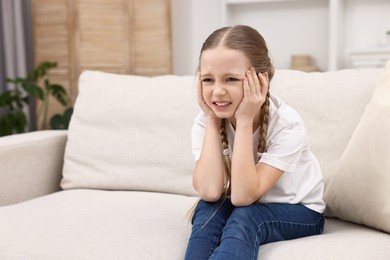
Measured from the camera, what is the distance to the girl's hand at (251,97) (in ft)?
4.93

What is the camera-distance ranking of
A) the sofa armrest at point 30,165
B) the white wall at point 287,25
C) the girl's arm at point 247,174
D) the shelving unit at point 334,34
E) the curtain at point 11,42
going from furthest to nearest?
the curtain at point 11,42
the white wall at point 287,25
the shelving unit at point 334,34
the sofa armrest at point 30,165
the girl's arm at point 247,174

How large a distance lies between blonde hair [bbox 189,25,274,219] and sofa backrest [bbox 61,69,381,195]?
1.17 ft

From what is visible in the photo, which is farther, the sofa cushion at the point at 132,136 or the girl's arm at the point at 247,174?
the sofa cushion at the point at 132,136

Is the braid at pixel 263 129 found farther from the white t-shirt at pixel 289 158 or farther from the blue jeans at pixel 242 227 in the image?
the blue jeans at pixel 242 227

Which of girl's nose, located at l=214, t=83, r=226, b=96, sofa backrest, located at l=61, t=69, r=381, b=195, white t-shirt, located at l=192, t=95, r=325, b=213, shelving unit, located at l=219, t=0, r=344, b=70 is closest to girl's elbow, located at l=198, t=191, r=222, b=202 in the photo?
white t-shirt, located at l=192, t=95, r=325, b=213

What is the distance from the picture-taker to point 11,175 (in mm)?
2092

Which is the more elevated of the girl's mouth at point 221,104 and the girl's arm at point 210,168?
the girl's mouth at point 221,104

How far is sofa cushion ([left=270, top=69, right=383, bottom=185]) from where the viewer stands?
1851 mm

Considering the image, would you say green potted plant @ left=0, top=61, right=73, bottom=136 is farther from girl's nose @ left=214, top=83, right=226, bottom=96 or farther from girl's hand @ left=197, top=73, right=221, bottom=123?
girl's nose @ left=214, top=83, right=226, bottom=96

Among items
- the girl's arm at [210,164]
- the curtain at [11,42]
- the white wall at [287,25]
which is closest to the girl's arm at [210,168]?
the girl's arm at [210,164]

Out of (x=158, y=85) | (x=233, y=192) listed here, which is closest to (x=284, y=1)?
(x=158, y=85)

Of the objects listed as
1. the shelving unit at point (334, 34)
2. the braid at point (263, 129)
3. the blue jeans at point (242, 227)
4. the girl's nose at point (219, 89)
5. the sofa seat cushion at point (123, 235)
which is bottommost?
the sofa seat cushion at point (123, 235)

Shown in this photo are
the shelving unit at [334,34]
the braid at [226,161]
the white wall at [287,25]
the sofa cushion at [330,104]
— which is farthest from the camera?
the white wall at [287,25]

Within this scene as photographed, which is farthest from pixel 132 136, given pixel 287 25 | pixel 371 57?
pixel 287 25
